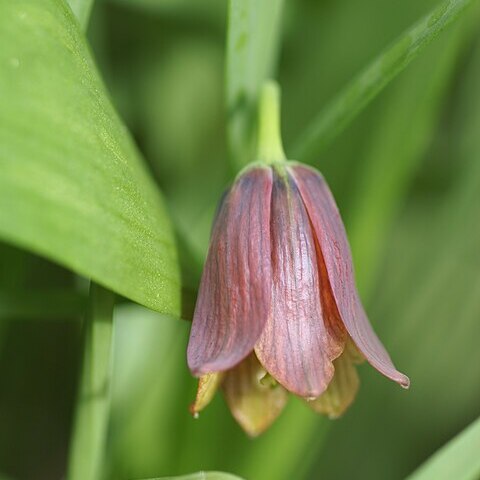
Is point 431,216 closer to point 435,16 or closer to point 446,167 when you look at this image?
point 446,167

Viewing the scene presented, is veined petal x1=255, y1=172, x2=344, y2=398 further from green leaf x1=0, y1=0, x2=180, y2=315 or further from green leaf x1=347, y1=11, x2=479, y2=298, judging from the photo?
green leaf x1=347, y1=11, x2=479, y2=298

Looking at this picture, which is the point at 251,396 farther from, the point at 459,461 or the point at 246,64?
the point at 246,64

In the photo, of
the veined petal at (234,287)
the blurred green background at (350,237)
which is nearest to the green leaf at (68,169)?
the veined petal at (234,287)

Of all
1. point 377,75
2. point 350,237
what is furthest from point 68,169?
point 350,237

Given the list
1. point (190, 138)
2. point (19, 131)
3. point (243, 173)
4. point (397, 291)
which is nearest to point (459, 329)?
point (397, 291)

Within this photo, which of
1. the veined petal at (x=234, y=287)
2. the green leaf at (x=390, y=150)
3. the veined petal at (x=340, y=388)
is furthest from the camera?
the green leaf at (x=390, y=150)

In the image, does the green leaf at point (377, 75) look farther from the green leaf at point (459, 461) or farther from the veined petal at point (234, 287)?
the green leaf at point (459, 461)


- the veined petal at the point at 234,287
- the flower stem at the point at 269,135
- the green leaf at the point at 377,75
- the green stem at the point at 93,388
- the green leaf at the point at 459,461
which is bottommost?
the green stem at the point at 93,388
